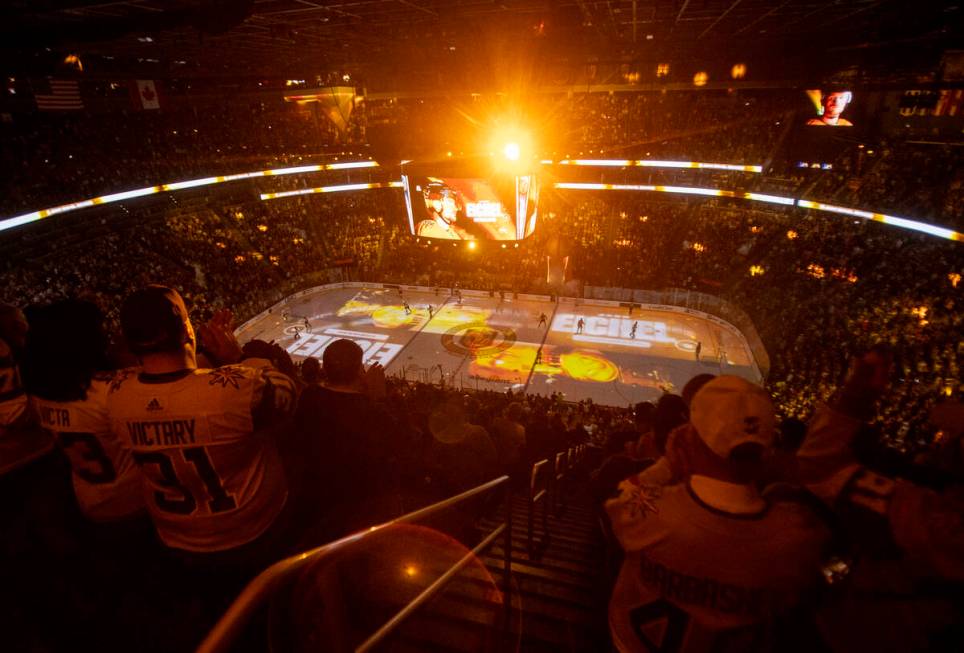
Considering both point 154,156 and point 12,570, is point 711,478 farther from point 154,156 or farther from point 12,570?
point 154,156

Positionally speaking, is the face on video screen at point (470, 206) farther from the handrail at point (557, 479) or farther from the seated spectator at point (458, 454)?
the seated spectator at point (458, 454)

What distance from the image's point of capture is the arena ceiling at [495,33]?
10461 mm

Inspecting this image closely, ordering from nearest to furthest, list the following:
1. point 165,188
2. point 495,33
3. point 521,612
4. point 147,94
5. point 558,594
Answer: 1. point 521,612
2. point 558,594
3. point 495,33
4. point 147,94
5. point 165,188

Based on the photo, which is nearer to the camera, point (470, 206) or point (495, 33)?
point (495, 33)

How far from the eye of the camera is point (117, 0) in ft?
27.3

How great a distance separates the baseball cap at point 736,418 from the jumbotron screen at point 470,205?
16298mm

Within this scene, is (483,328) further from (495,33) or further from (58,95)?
(58,95)

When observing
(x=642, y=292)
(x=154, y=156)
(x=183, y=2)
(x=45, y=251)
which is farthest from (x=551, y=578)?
(x=154, y=156)

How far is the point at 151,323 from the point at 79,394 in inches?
26.7

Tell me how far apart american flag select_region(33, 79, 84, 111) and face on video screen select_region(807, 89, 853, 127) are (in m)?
27.8


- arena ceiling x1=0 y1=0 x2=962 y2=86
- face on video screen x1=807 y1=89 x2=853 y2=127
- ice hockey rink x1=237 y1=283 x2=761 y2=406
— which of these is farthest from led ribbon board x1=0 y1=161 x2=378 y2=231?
face on video screen x1=807 y1=89 x2=853 y2=127

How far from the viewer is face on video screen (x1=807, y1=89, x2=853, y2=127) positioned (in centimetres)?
1872

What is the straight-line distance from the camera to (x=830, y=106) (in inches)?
753

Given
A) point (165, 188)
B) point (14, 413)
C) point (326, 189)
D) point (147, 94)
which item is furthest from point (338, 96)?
point (14, 413)
